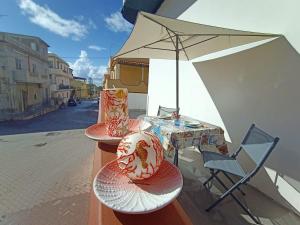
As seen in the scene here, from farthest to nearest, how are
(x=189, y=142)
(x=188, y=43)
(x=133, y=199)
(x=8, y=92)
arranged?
(x=8, y=92) → (x=188, y=43) → (x=189, y=142) → (x=133, y=199)

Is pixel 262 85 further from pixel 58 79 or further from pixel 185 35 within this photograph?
pixel 58 79

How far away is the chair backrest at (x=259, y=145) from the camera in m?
1.74

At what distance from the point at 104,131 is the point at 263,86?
6.76 feet

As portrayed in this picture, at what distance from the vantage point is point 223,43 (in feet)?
8.31

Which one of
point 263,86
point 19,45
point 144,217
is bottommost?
point 144,217

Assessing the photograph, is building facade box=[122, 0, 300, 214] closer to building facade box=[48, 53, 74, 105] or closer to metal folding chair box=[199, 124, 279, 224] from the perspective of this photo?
metal folding chair box=[199, 124, 279, 224]

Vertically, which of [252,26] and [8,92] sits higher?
[252,26]

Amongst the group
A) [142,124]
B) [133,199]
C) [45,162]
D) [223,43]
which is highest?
[223,43]

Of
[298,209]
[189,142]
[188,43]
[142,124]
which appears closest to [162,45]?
[188,43]

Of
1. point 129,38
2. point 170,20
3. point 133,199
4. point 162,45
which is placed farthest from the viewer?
point 162,45

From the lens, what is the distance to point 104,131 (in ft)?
4.26

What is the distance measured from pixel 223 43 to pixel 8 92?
1617 cm

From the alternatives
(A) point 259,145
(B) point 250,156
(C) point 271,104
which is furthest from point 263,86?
(B) point 250,156

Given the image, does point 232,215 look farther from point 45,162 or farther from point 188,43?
point 45,162
